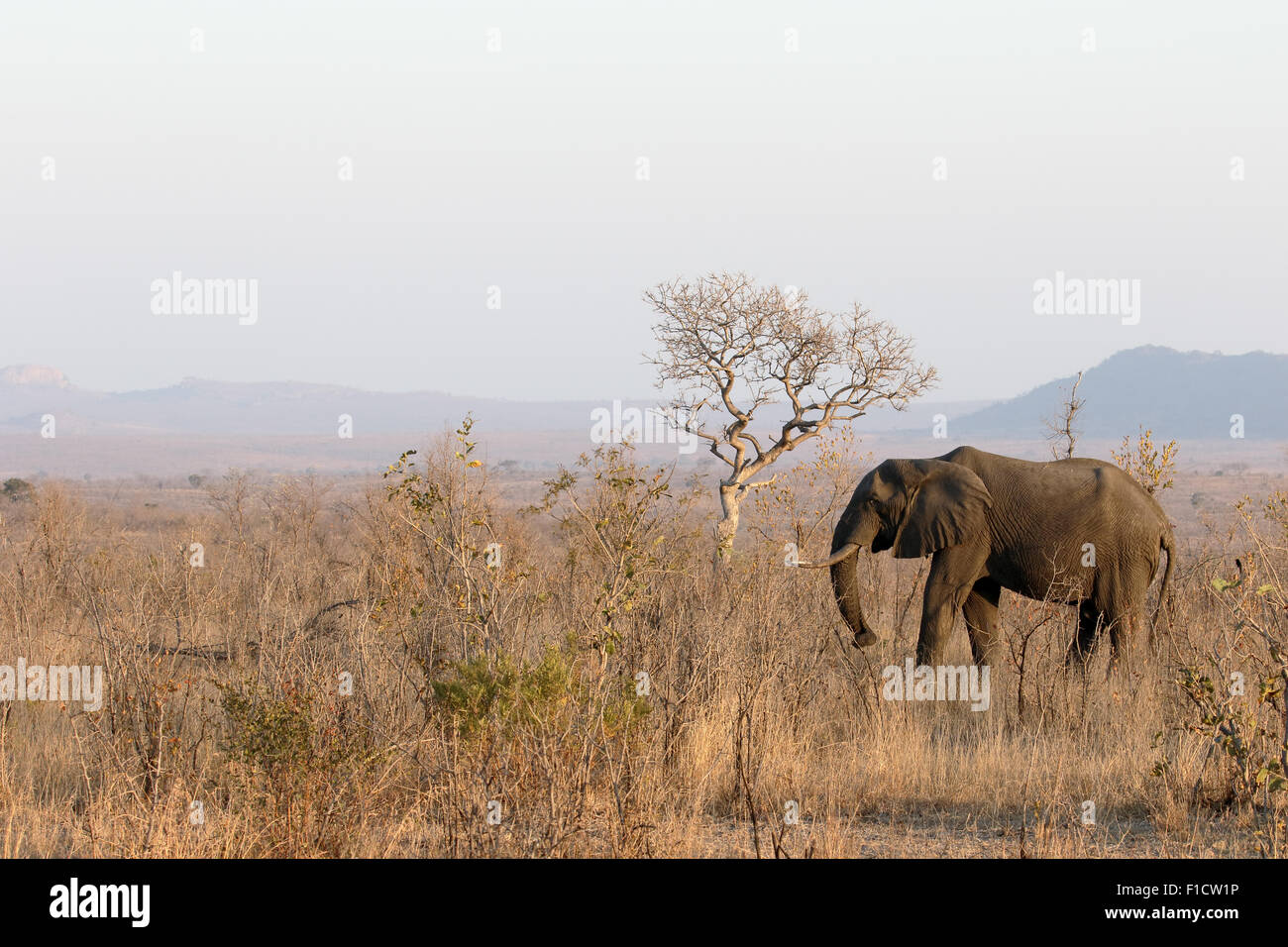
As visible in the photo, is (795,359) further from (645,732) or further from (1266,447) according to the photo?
(1266,447)

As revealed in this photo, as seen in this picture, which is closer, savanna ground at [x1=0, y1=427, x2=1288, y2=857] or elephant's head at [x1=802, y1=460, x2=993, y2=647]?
savanna ground at [x1=0, y1=427, x2=1288, y2=857]

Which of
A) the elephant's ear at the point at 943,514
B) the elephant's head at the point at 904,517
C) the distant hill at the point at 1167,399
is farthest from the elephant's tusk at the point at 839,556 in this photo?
the distant hill at the point at 1167,399

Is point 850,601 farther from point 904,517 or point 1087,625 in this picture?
point 1087,625

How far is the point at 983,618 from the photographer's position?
12828 mm

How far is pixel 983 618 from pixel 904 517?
1333 millimetres

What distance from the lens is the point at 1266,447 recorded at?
14325cm

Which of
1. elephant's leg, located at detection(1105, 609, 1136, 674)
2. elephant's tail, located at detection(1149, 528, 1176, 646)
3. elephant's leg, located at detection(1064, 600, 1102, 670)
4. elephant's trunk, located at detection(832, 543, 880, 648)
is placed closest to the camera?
elephant's leg, located at detection(1105, 609, 1136, 674)

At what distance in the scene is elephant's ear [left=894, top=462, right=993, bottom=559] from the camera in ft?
39.9

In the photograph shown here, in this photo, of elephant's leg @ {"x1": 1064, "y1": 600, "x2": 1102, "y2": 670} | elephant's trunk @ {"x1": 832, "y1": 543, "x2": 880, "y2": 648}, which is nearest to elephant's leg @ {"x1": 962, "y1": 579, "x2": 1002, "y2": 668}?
elephant's leg @ {"x1": 1064, "y1": 600, "x2": 1102, "y2": 670}

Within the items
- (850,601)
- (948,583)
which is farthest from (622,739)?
(948,583)

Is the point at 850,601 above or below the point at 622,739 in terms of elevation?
above

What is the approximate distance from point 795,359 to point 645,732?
54.3 ft

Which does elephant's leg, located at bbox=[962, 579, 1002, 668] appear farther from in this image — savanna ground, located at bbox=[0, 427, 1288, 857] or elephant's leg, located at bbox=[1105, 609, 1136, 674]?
savanna ground, located at bbox=[0, 427, 1288, 857]
